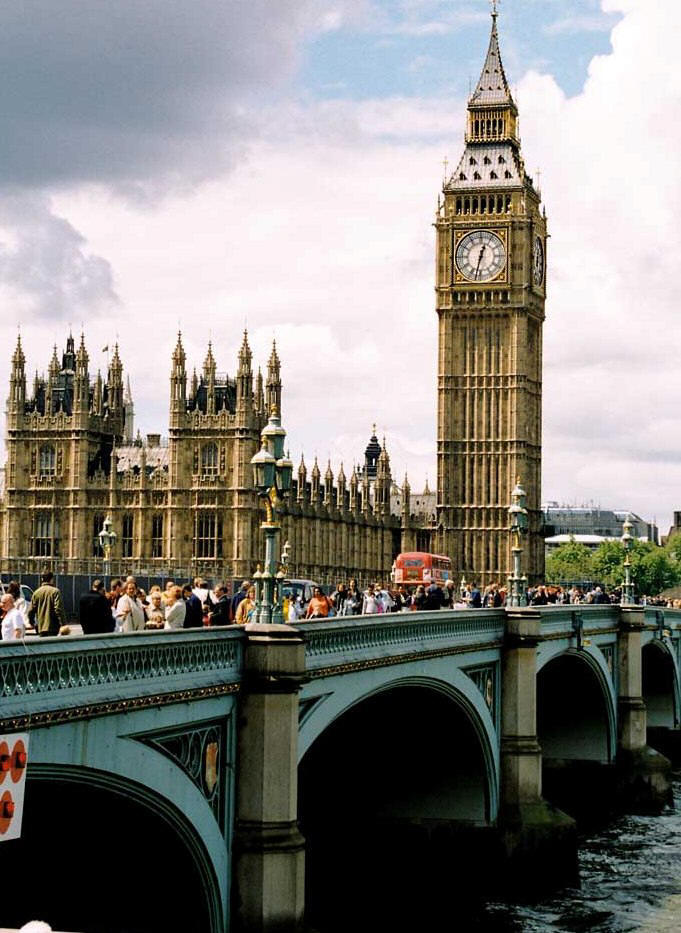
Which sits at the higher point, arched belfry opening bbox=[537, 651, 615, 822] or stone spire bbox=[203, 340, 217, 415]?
stone spire bbox=[203, 340, 217, 415]

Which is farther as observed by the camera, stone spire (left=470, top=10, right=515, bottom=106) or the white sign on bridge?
stone spire (left=470, top=10, right=515, bottom=106)

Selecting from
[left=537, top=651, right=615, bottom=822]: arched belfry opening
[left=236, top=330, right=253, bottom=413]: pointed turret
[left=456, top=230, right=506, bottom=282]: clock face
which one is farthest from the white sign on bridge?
[left=456, top=230, right=506, bottom=282]: clock face

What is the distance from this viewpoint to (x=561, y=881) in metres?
33.0

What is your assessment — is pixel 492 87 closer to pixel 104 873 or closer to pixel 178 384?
pixel 178 384

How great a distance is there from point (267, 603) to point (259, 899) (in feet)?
10.4

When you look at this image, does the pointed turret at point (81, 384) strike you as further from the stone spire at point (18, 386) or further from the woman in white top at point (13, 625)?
the woman in white top at point (13, 625)

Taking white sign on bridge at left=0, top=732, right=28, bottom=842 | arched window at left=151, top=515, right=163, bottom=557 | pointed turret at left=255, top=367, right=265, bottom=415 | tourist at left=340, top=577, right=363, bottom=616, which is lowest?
white sign on bridge at left=0, top=732, right=28, bottom=842

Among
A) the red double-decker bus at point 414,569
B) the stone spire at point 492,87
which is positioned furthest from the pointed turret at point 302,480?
the stone spire at point 492,87

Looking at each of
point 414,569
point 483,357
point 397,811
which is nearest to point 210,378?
point 414,569

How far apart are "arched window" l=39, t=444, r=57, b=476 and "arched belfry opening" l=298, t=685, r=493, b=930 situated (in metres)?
56.3

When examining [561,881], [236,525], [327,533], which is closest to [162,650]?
[561,881]

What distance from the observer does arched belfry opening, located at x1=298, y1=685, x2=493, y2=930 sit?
30375 millimetres

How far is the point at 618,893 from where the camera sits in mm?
33875

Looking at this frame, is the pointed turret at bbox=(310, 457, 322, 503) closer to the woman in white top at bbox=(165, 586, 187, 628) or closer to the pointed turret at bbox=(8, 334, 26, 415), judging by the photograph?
the pointed turret at bbox=(8, 334, 26, 415)
